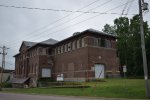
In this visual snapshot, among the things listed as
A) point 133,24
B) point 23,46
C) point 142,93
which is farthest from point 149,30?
point 142,93

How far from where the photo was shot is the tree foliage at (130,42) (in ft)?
205

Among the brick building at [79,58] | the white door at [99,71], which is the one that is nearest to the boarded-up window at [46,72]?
the brick building at [79,58]

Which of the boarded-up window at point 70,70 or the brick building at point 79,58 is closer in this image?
the brick building at point 79,58

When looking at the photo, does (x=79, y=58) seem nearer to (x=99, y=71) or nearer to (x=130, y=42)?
(x=99, y=71)

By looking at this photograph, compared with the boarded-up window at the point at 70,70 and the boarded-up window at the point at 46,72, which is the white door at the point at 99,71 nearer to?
the boarded-up window at the point at 70,70

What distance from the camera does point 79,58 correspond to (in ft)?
152

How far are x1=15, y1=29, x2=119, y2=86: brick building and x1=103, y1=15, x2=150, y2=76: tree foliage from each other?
52.9ft

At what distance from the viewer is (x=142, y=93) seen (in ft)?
73.6

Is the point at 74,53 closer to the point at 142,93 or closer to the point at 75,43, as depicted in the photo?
the point at 75,43

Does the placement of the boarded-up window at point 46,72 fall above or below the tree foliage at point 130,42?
below

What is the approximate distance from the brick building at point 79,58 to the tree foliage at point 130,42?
16.1 metres

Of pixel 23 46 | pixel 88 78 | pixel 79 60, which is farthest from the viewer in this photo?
pixel 23 46

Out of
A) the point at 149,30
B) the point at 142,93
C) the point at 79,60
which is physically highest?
the point at 149,30

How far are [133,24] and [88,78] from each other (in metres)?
30.0
